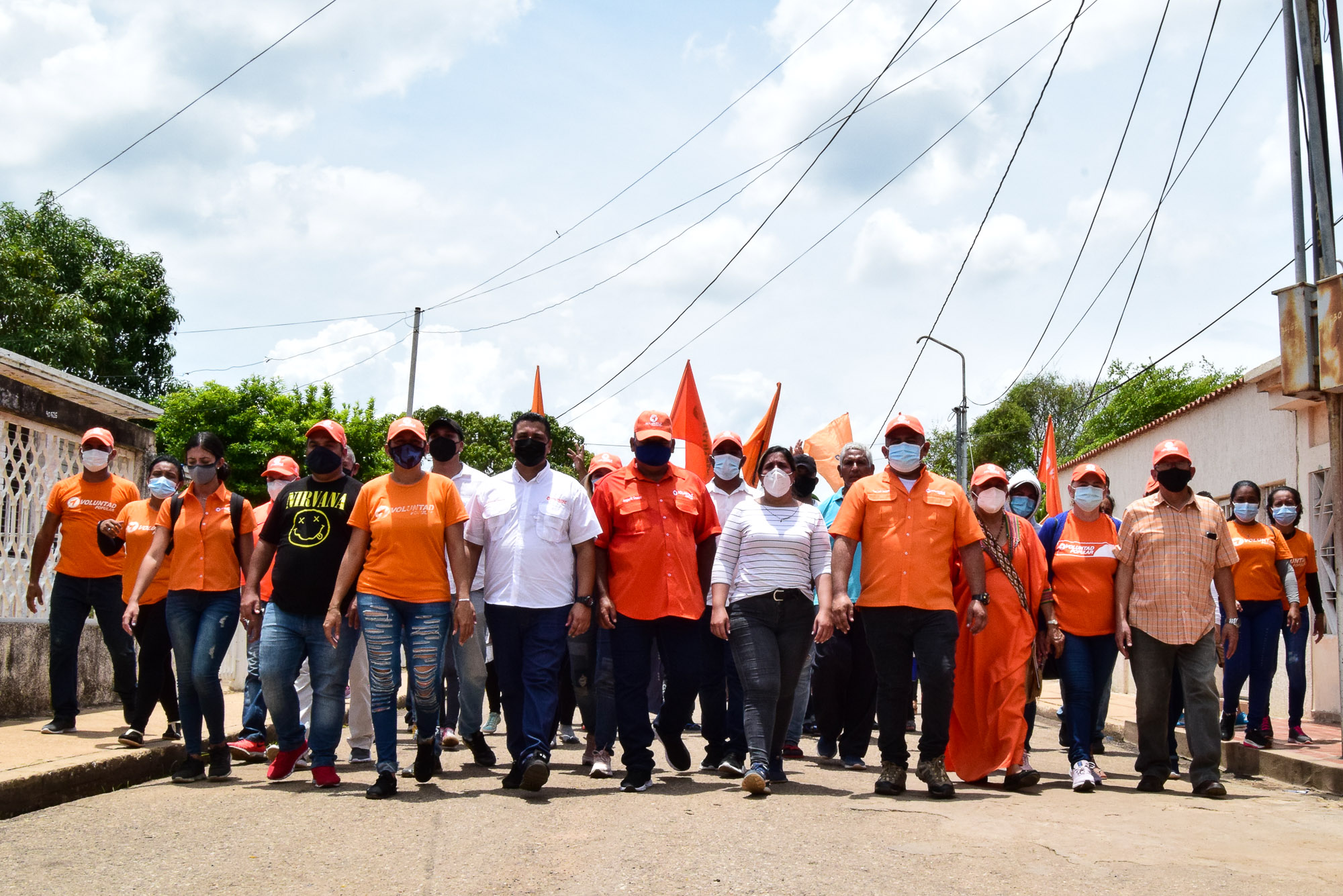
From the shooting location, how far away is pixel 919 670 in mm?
6672

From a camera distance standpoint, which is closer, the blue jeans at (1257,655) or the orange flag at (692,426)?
the blue jeans at (1257,655)

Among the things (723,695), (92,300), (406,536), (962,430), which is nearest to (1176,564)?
(723,695)

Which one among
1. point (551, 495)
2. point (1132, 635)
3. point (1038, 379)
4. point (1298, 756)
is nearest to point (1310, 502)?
point (1298, 756)

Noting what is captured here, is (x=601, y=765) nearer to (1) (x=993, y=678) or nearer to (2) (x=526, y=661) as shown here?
(2) (x=526, y=661)

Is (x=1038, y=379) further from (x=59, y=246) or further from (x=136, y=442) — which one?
(x=136, y=442)

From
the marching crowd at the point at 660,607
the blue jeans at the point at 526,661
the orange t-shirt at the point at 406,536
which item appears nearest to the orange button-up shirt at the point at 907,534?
the marching crowd at the point at 660,607

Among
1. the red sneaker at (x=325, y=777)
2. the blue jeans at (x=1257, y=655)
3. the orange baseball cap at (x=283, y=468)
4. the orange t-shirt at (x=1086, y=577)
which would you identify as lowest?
the red sneaker at (x=325, y=777)

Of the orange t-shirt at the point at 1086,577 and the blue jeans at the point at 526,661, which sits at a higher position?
the orange t-shirt at the point at 1086,577

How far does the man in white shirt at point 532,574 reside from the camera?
6465 mm

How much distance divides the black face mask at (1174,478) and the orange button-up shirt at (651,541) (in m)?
2.73

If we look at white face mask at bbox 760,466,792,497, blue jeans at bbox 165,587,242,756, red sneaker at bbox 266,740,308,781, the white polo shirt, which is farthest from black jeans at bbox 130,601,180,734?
white face mask at bbox 760,466,792,497

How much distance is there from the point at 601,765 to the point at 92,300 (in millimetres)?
36659

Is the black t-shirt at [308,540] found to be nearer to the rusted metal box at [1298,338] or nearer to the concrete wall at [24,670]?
the concrete wall at [24,670]

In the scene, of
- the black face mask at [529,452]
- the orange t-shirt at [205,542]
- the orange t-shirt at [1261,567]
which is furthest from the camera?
the orange t-shirt at [1261,567]
